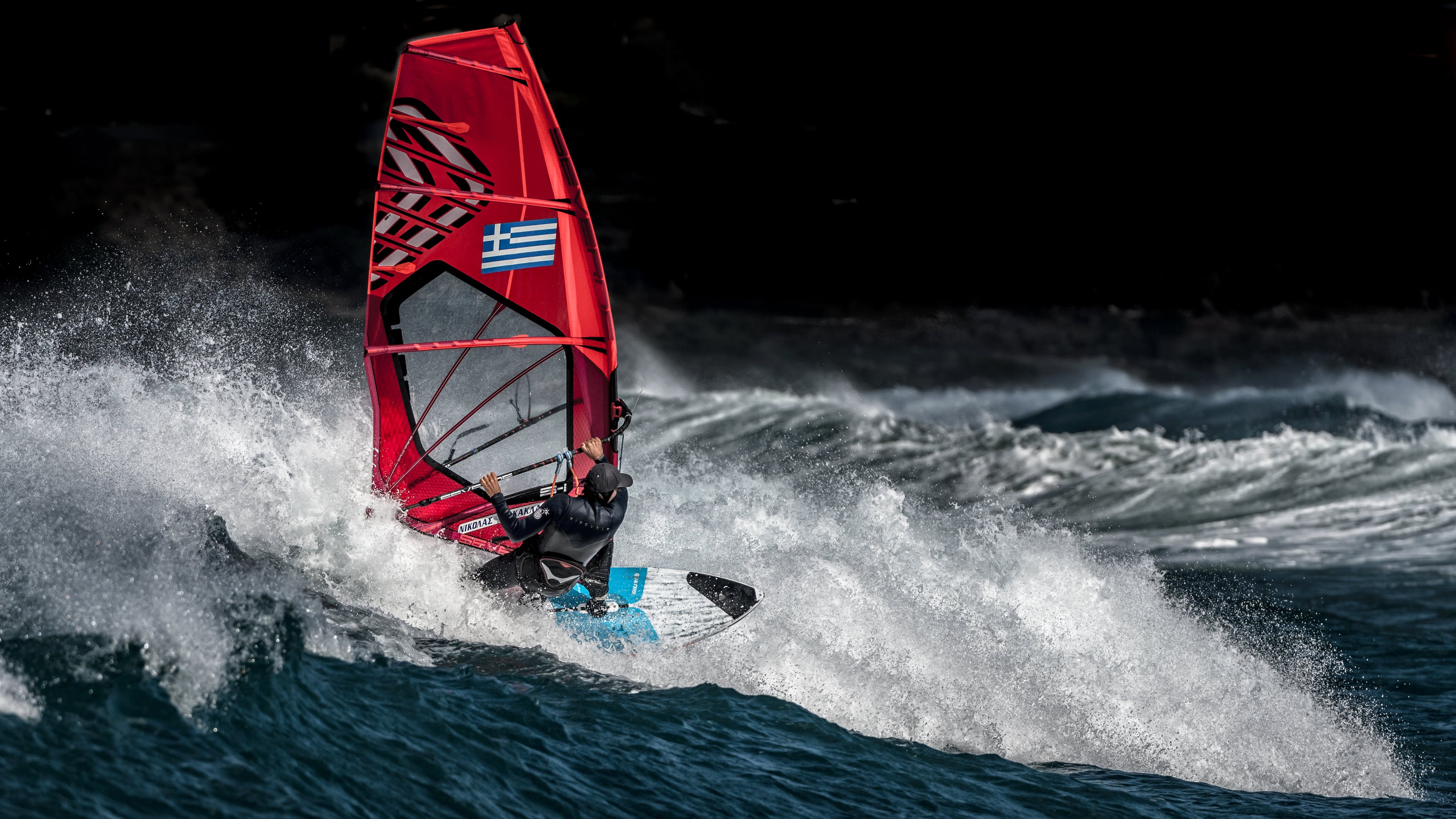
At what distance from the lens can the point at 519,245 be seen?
6.77 meters

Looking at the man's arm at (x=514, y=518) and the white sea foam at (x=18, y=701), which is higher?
the man's arm at (x=514, y=518)

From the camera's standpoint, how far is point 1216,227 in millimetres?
17875

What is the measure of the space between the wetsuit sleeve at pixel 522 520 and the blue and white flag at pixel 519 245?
148 cm

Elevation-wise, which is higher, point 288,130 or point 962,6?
point 962,6

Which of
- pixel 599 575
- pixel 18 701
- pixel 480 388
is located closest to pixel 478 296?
pixel 480 388

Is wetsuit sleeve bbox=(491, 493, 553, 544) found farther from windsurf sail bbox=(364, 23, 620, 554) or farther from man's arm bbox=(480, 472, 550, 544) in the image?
windsurf sail bbox=(364, 23, 620, 554)

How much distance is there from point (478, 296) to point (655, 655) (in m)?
2.35

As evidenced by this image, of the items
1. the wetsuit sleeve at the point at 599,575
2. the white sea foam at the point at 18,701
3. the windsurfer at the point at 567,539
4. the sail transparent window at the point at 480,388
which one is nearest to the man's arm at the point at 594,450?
the windsurfer at the point at 567,539

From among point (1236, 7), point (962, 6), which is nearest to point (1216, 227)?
point (1236, 7)

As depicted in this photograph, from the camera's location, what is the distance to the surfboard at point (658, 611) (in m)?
6.30

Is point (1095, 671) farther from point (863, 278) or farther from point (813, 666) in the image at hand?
point (863, 278)

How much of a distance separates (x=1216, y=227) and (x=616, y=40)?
955 centimetres

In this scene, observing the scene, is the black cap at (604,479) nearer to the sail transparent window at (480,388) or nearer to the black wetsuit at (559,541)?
the black wetsuit at (559,541)

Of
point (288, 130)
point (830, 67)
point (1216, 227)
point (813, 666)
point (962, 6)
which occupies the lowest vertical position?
point (813, 666)
